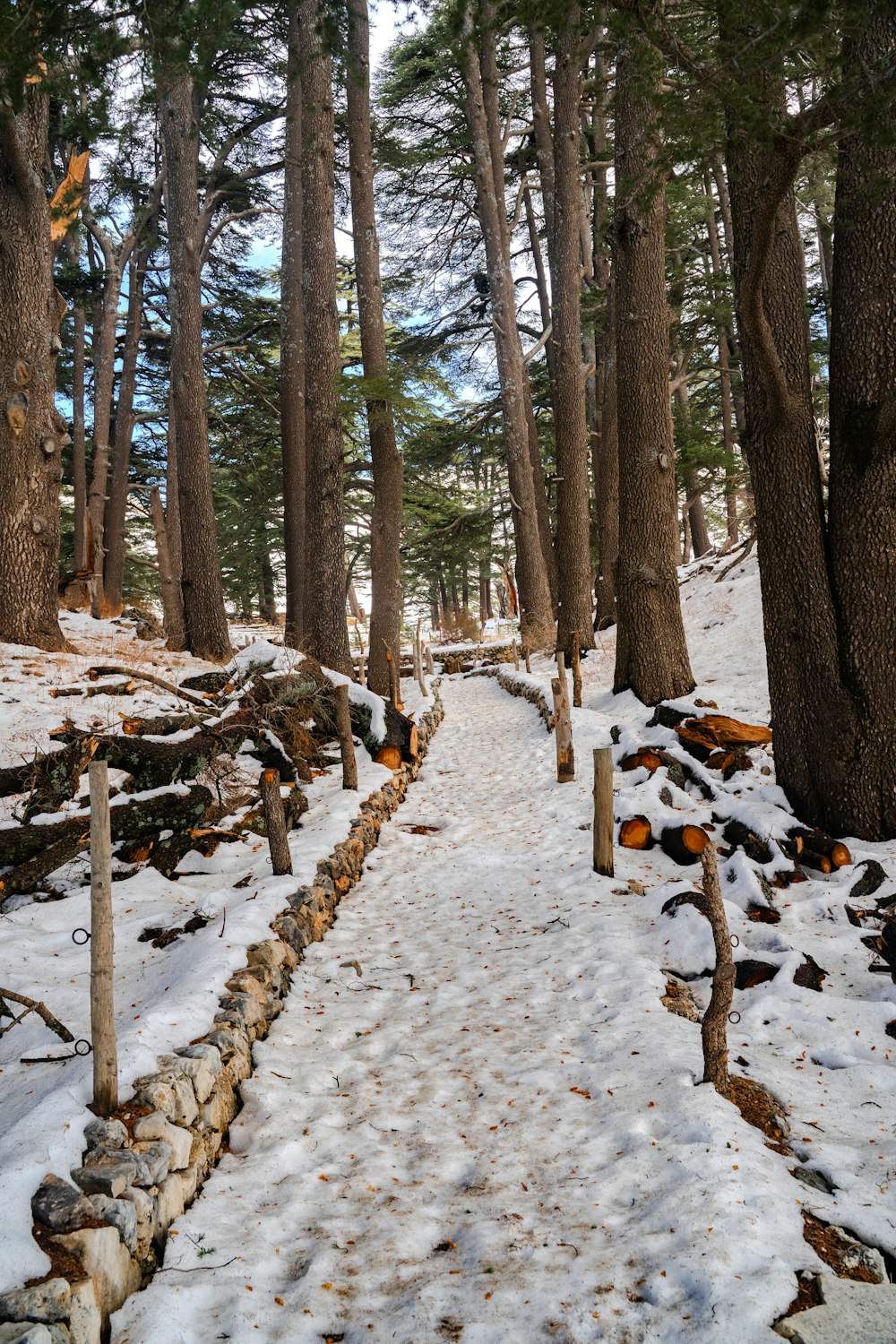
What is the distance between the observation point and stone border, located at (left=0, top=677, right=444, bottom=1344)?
1904 mm

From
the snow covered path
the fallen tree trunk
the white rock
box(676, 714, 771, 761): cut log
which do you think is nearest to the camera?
the snow covered path

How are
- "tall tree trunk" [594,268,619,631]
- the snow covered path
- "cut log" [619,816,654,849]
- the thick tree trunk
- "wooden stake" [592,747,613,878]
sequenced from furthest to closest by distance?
1. "tall tree trunk" [594,268,619,631]
2. the thick tree trunk
3. "cut log" [619,816,654,849]
4. "wooden stake" [592,747,613,878]
5. the snow covered path

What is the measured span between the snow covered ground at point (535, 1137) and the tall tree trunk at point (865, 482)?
0.54 m

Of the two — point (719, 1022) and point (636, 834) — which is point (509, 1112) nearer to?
point (719, 1022)

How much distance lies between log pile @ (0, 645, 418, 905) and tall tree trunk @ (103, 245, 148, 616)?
941 cm

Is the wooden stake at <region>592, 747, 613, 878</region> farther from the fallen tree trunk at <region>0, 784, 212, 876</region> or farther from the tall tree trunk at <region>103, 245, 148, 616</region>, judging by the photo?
the tall tree trunk at <region>103, 245, 148, 616</region>

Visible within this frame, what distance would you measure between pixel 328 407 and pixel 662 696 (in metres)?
5.67

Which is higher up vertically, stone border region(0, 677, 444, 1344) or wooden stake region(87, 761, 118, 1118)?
wooden stake region(87, 761, 118, 1118)

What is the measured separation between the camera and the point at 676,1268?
2.14 meters

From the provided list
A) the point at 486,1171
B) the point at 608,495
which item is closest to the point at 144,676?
the point at 486,1171

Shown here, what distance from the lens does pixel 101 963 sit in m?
2.65

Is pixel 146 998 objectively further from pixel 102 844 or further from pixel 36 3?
pixel 36 3

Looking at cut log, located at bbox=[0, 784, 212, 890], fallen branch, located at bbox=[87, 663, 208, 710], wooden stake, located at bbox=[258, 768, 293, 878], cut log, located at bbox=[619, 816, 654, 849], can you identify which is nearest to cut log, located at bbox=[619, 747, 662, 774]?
cut log, located at bbox=[619, 816, 654, 849]

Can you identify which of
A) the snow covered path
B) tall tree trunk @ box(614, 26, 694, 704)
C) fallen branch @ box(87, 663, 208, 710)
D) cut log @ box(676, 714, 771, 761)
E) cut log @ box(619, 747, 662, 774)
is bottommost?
the snow covered path
